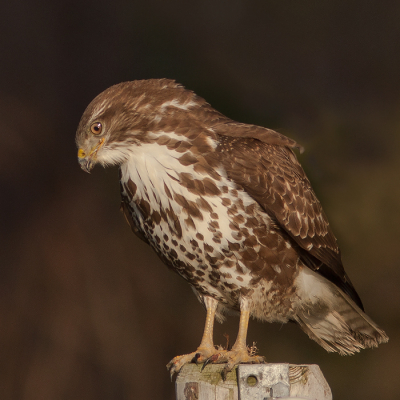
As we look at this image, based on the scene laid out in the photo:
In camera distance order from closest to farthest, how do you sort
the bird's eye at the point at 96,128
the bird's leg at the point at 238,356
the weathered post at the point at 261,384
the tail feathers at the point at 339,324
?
1. the weathered post at the point at 261,384
2. the bird's leg at the point at 238,356
3. the bird's eye at the point at 96,128
4. the tail feathers at the point at 339,324

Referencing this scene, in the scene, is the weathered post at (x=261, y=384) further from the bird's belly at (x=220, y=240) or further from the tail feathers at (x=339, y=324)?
the tail feathers at (x=339, y=324)

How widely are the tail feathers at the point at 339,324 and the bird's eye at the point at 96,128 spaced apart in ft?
5.27

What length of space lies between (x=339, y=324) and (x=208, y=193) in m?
1.38

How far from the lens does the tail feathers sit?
3.86m

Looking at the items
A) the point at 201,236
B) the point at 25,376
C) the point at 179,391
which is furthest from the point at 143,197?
the point at 25,376

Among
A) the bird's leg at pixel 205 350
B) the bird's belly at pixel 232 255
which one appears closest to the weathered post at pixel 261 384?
the bird's leg at pixel 205 350

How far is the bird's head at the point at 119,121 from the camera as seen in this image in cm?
332

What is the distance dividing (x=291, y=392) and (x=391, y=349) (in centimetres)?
501

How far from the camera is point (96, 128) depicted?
332cm

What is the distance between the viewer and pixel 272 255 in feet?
11.4

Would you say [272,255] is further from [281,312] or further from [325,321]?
[325,321]

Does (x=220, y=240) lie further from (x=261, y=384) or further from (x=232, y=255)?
(x=261, y=384)

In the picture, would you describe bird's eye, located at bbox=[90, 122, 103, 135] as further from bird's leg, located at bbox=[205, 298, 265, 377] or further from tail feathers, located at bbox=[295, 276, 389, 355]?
tail feathers, located at bbox=[295, 276, 389, 355]

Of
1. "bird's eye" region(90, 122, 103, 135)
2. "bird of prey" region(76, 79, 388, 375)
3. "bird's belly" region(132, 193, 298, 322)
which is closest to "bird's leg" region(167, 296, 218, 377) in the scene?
"bird of prey" region(76, 79, 388, 375)
